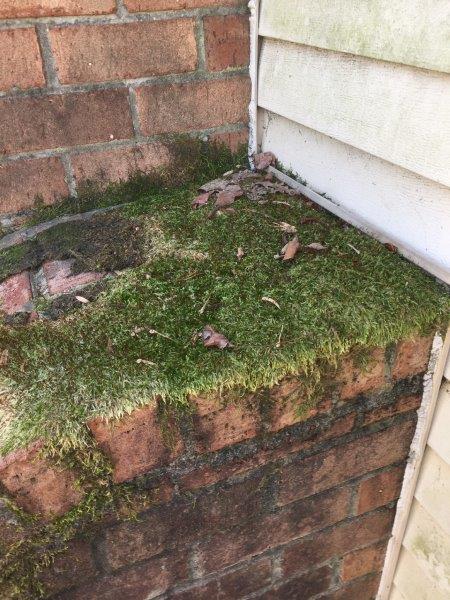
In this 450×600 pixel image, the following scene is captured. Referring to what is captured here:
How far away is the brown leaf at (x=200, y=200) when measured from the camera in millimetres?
1522

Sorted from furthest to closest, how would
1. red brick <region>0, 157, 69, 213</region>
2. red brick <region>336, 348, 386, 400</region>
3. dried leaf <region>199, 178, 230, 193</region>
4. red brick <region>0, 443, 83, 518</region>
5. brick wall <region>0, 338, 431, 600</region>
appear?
dried leaf <region>199, 178, 230, 193</region>
red brick <region>0, 157, 69, 213</region>
red brick <region>336, 348, 386, 400</region>
brick wall <region>0, 338, 431, 600</region>
red brick <region>0, 443, 83, 518</region>

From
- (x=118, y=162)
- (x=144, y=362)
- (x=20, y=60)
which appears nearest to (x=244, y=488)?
(x=144, y=362)

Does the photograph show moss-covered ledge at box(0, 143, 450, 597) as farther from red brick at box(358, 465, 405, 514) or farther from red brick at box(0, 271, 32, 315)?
red brick at box(358, 465, 405, 514)

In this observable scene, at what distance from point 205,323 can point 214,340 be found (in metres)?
0.07

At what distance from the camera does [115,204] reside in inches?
63.1

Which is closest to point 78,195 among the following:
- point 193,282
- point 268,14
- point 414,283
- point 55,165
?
point 55,165

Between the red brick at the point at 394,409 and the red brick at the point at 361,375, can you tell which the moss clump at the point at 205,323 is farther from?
the red brick at the point at 394,409

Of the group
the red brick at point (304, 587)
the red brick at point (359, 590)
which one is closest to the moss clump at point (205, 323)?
the red brick at point (304, 587)

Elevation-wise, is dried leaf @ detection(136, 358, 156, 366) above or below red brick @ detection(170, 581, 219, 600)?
above

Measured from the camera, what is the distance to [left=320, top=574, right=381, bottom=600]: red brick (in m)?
1.60

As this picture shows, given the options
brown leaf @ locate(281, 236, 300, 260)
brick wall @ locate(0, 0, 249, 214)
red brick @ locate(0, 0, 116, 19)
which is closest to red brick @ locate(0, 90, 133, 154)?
brick wall @ locate(0, 0, 249, 214)

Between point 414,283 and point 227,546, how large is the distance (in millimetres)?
814

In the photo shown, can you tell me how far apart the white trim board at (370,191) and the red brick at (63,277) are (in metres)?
0.73

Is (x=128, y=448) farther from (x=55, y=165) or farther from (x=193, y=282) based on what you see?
(x=55, y=165)
